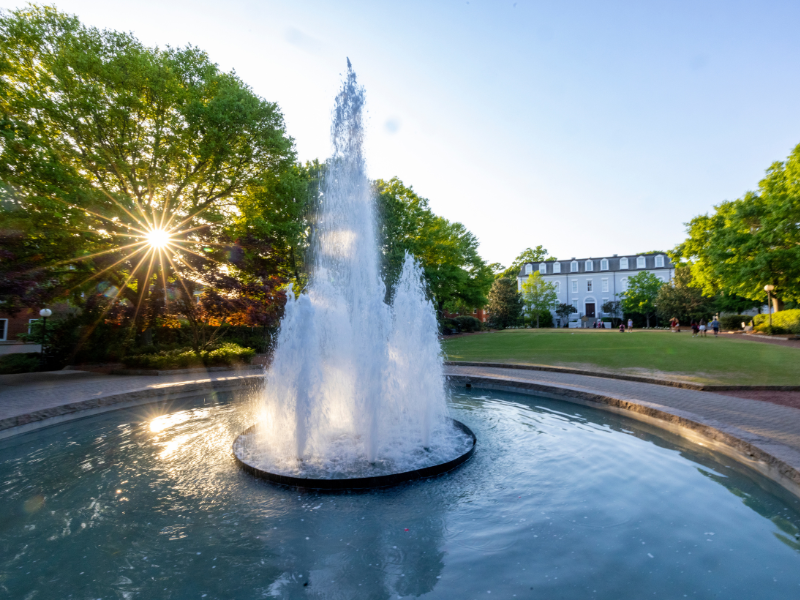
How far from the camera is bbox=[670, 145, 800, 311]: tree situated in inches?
979

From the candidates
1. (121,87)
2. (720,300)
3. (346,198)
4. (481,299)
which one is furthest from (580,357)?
(720,300)

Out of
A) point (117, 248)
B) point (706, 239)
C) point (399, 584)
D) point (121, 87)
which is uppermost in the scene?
point (121, 87)

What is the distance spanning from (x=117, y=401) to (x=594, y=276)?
238 feet

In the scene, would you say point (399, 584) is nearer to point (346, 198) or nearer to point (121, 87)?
point (346, 198)

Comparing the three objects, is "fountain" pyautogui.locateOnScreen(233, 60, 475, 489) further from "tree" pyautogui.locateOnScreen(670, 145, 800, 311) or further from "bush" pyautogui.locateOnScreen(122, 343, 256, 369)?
"tree" pyautogui.locateOnScreen(670, 145, 800, 311)

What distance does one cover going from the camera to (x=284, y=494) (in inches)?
194

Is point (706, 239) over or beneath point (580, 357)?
over

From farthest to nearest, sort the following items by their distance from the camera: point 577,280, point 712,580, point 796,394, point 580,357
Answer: point 577,280 < point 580,357 < point 796,394 < point 712,580

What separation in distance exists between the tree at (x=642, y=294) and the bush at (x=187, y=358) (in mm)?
59257

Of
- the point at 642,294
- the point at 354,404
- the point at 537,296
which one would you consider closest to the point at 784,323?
the point at 642,294

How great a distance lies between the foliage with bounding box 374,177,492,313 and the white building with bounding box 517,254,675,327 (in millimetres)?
32595

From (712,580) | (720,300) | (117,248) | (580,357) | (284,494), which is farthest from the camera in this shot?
(720,300)

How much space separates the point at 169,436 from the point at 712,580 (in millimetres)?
7778

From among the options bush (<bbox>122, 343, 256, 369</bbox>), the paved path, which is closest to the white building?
bush (<bbox>122, 343, 256, 369</bbox>)
